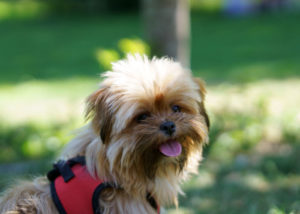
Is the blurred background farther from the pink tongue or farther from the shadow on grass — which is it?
the pink tongue

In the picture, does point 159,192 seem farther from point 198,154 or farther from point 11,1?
point 11,1

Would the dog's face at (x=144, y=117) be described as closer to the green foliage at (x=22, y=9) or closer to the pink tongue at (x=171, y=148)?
the pink tongue at (x=171, y=148)

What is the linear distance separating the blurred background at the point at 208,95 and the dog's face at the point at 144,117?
104 centimetres

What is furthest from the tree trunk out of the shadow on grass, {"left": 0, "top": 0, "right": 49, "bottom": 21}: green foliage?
{"left": 0, "top": 0, "right": 49, "bottom": 21}: green foliage

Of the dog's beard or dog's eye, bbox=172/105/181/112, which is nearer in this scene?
the dog's beard

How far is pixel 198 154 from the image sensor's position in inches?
144

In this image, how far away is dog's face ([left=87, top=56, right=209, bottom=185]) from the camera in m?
3.23

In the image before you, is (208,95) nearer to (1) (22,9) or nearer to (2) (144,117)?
(2) (144,117)

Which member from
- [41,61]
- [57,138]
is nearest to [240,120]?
[57,138]

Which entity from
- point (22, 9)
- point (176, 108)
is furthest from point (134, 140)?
point (22, 9)

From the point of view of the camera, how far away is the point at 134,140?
3.26 meters

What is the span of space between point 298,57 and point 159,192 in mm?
10428

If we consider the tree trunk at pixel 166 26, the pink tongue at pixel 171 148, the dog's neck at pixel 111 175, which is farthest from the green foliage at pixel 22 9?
the pink tongue at pixel 171 148

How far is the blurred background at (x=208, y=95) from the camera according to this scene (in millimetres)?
5195
